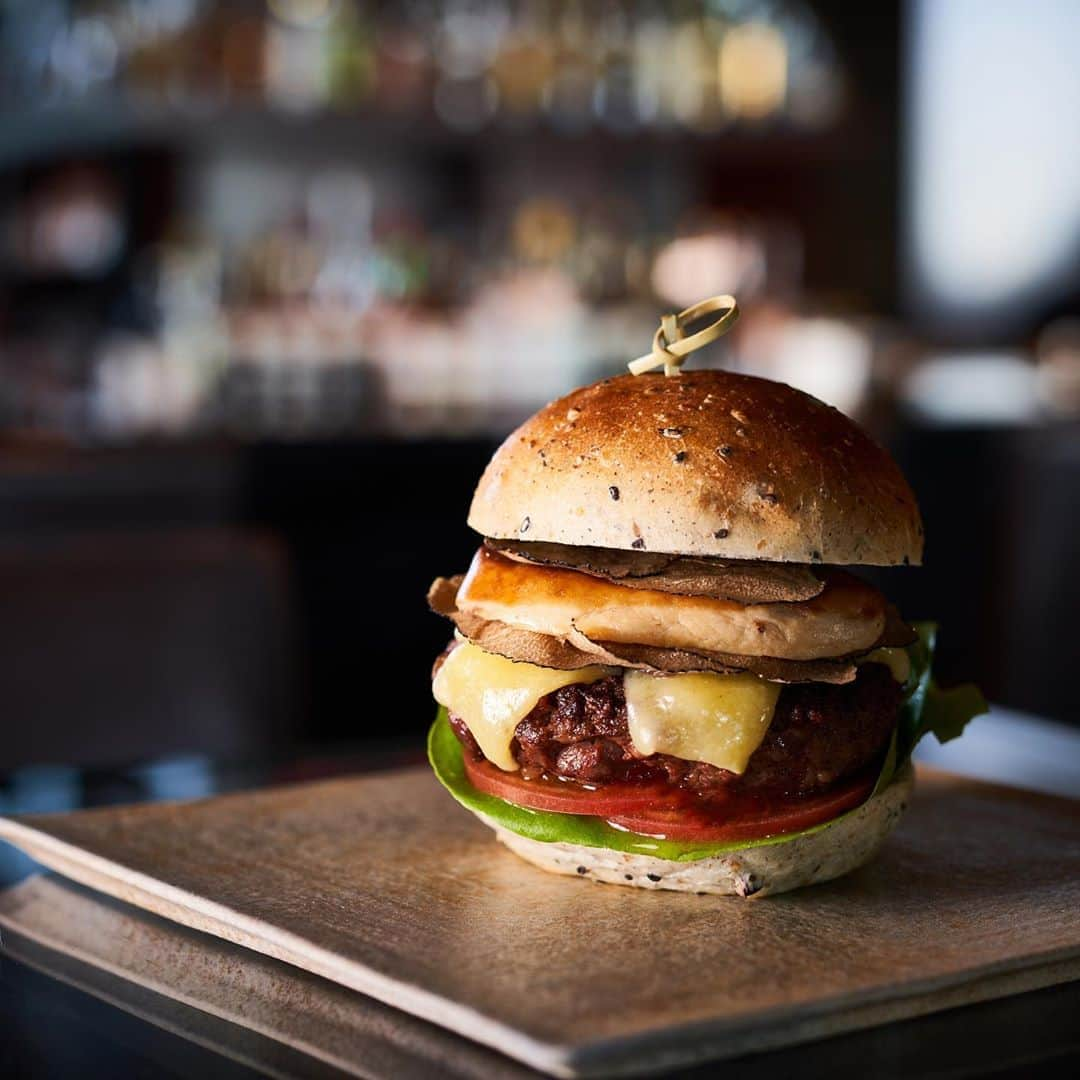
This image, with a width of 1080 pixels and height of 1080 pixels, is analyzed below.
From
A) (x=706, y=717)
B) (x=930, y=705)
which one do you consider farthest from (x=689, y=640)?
(x=930, y=705)

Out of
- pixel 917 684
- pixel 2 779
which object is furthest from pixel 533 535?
pixel 2 779

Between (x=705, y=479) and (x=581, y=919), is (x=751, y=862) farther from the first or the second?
(x=705, y=479)

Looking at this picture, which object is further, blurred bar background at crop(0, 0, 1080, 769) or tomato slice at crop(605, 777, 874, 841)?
blurred bar background at crop(0, 0, 1080, 769)

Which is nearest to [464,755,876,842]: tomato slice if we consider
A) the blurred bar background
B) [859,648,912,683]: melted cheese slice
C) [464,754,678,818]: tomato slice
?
[464,754,678,818]: tomato slice

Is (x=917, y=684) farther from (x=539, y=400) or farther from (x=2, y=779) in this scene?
(x=539, y=400)

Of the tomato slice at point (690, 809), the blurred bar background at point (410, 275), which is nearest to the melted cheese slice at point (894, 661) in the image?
the tomato slice at point (690, 809)

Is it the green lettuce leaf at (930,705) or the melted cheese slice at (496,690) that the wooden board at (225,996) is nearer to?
the melted cheese slice at (496,690)

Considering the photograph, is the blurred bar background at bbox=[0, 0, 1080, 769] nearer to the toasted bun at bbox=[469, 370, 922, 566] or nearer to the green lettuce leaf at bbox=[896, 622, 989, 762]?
the green lettuce leaf at bbox=[896, 622, 989, 762]
